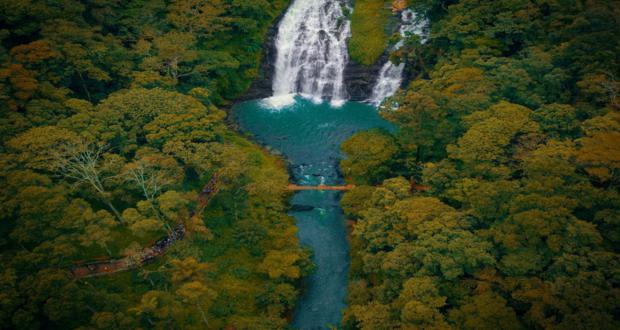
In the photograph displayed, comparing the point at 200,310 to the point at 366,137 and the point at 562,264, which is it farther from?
the point at 562,264

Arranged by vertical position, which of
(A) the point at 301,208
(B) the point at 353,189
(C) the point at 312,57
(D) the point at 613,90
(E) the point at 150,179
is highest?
(D) the point at 613,90

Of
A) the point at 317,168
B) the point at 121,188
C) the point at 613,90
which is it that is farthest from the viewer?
the point at 317,168

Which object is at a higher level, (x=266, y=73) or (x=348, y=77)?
(x=348, y=77)

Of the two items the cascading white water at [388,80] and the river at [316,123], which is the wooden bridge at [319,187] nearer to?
the river at [316,123]

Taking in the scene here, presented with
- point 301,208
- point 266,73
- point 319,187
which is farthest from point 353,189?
point 266,73

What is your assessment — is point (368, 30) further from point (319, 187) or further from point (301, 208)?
point (301, 208)

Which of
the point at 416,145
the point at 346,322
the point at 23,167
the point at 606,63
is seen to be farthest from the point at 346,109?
the point at 23,167
